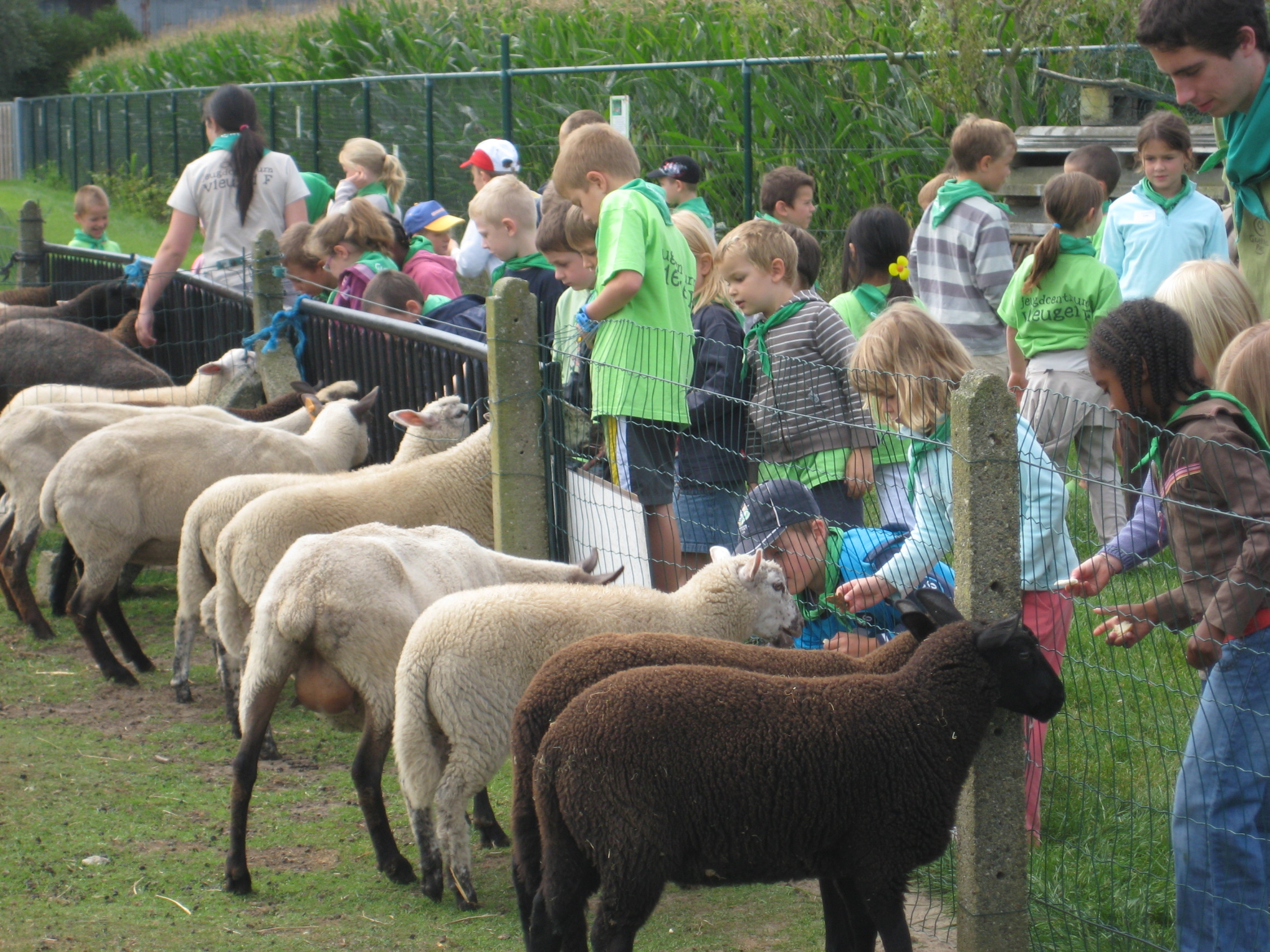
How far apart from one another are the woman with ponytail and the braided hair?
615 centimetres

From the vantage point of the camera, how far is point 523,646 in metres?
3.79

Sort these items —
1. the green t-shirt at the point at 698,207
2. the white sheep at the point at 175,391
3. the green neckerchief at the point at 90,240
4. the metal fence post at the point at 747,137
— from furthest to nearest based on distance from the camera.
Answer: the green neckerchief at the point at 90,240 → the metal fence post at the point at 747,137 → the green t-shirt at the point at 698,207 → the white sheep at the point at 175,391

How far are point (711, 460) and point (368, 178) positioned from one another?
216 inches

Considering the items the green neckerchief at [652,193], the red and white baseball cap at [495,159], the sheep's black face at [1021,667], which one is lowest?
the sheep's black face at [1021,667]

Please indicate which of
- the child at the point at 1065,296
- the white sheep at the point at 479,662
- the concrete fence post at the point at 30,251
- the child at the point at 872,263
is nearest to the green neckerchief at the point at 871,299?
the child at the point at 872,263

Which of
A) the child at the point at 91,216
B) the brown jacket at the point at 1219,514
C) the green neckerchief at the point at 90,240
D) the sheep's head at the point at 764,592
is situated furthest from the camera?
the green neckerchief at the point at 90,240

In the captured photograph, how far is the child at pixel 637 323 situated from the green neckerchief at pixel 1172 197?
260cm

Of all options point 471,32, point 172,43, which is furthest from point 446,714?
point 172,43

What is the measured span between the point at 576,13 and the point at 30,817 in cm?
1569

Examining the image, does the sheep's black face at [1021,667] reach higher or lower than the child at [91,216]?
lower

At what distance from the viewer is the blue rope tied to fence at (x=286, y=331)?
7.46 m

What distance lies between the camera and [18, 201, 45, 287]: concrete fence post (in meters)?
11.2

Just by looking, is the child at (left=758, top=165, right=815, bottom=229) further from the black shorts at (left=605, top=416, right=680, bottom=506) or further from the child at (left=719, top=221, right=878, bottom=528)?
the black shorts at (left=605, top=416, right=680, bottom=506)

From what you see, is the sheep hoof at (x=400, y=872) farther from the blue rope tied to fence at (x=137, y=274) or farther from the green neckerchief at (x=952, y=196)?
the blue rope tied to fence at (x=137, y=274)
